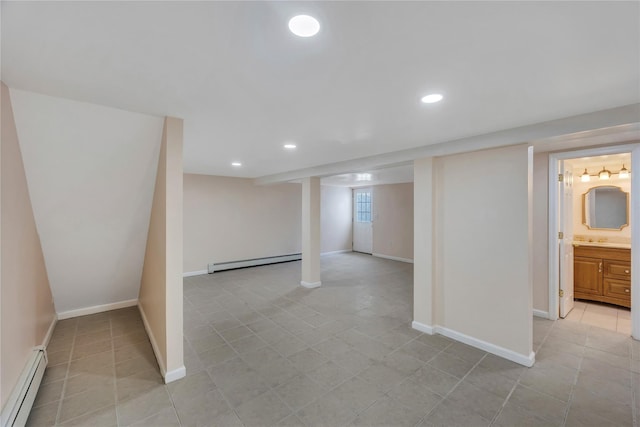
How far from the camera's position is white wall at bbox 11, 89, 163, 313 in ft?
6.77

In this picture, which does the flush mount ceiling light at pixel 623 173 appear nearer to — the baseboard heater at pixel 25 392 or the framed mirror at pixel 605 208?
the framed mirror at pixel 605 208

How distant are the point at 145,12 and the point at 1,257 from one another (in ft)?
6.50

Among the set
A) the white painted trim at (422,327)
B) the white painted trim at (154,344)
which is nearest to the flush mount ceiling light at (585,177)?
the white painted trim at (422,327)

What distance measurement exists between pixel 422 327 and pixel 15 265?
12.9 feet

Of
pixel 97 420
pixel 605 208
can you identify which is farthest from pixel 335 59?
pixel 605 208

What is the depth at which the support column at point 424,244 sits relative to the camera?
3090mm

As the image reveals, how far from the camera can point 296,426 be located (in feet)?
5.87

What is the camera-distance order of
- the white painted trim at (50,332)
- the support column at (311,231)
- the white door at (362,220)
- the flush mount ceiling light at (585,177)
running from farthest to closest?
1. the white door at (362,220)
2. the support column at (311,231)
3. the flush mount ceiling light at (585,177)
4. the white painted trim at (50,332)

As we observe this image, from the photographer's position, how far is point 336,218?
872 cm

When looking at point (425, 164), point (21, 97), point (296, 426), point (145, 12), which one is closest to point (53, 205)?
point (21, 97)

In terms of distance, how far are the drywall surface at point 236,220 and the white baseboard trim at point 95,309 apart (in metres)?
1.54

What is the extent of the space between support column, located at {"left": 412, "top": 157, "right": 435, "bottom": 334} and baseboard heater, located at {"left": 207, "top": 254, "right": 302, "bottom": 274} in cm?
445

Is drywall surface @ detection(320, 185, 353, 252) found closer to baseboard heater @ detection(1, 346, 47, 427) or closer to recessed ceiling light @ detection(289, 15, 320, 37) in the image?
baseboard heater @ detection(1, 346, 47, 427)

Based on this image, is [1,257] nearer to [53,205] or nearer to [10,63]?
[53,205]
